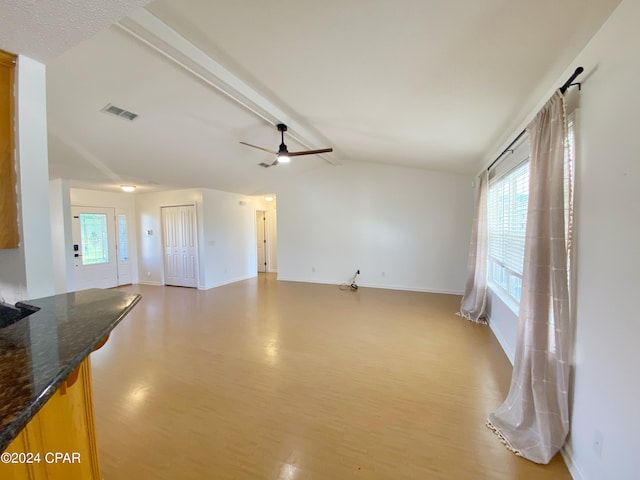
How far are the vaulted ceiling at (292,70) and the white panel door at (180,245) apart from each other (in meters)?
2.36

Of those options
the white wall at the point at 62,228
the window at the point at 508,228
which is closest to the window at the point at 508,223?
the window at the point at 508,228

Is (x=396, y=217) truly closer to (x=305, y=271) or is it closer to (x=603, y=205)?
(x=305, y=271)

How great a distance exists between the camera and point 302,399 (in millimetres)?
2359

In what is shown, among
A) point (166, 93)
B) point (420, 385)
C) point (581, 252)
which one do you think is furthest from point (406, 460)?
point (166, 93)

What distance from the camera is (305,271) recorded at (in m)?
7.37

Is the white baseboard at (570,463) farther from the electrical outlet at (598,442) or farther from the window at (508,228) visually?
the window at (508,228)

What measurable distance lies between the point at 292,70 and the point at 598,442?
3194 mm

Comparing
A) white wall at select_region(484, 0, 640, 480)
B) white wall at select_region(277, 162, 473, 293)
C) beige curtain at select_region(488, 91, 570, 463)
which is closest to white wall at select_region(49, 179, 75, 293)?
white wall at select_region(277, 162, 473, 293)

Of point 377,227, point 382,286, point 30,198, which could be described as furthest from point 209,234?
point 30,198

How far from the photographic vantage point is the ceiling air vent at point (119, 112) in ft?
9.67

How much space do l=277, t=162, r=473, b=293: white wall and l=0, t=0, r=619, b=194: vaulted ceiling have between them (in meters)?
1.74

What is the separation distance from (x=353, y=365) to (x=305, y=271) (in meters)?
4.51

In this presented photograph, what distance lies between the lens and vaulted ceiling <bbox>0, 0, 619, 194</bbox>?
1404mm
